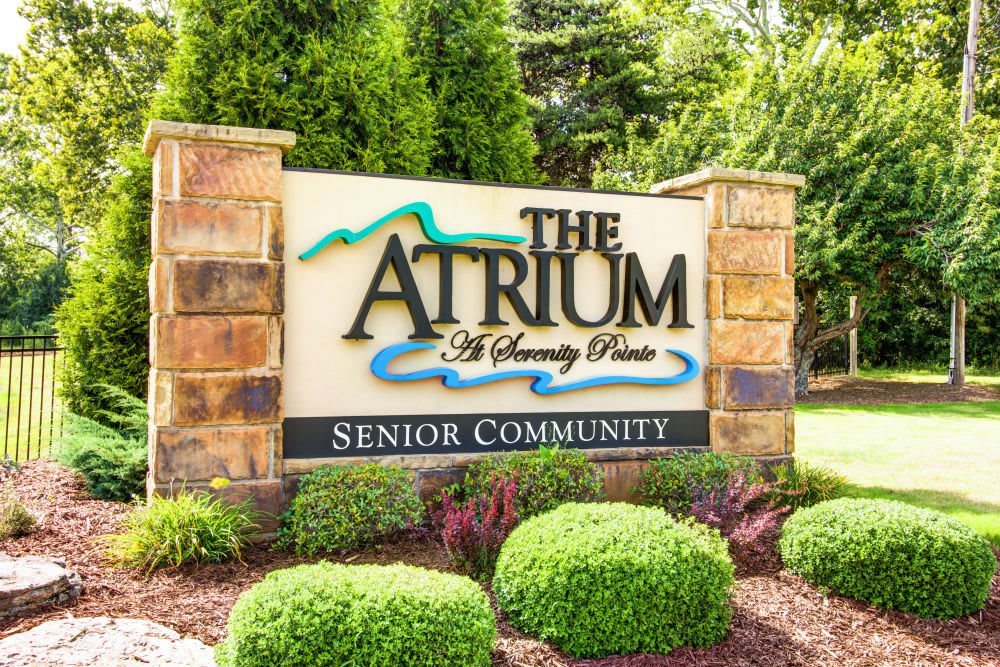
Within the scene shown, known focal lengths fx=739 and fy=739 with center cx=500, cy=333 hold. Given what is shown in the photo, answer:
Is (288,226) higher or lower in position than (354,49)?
lower

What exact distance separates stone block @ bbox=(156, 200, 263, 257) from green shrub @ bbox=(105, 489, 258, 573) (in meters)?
1.42

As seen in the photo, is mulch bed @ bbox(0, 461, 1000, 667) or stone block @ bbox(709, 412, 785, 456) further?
stone block @ bbox(709, 412, 785, 456)

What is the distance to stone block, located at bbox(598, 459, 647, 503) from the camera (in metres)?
5.08

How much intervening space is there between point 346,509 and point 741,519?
2504 mm

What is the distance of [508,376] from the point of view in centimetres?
497

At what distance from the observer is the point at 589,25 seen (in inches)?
725

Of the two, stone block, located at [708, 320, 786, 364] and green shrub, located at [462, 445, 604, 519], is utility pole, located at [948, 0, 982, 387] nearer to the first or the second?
stone block, located at [708, 320, 786, 364]

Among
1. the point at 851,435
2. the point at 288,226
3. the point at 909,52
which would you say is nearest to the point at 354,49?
the point at 288,226

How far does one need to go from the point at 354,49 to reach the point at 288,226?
192 cm

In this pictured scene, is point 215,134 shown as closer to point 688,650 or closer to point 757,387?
point 688,650

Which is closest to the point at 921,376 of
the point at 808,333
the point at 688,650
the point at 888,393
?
the point at 888,393

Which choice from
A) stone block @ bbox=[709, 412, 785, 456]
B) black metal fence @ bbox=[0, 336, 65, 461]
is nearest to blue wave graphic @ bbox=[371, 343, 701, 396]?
stone block @ bbox=[709, 412, 785, 456]

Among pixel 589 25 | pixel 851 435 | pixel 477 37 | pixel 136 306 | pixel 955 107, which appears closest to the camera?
pixel 136 306

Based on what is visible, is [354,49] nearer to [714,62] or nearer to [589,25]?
[589,25]
